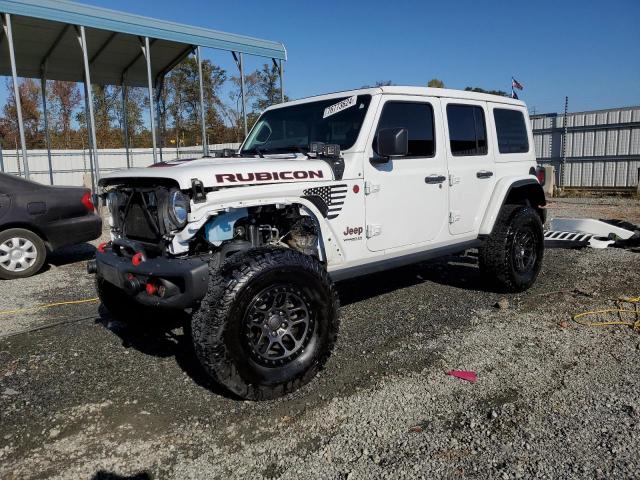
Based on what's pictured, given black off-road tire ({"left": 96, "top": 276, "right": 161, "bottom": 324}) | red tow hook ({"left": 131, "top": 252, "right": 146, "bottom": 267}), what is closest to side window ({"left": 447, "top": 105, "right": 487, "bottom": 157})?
red tow hook ({"left": 131, "top": 252, "right": 146, "bottom": 267})

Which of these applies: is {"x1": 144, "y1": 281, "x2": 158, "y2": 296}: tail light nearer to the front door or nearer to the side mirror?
the front door

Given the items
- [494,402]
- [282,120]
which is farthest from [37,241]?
[494,402]

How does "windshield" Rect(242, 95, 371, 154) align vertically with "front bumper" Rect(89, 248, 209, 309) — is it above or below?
above

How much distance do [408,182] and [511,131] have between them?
204cm

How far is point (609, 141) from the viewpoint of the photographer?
16922 mm

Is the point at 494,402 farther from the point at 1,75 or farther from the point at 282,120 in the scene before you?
the point at 1,75

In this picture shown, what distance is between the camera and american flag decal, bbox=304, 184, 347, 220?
3656mm

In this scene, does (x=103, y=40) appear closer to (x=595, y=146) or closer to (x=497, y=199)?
(x=497, y=199)

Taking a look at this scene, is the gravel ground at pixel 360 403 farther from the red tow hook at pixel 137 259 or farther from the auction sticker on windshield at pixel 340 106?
the auction sticker on windshield at pixel 340 106

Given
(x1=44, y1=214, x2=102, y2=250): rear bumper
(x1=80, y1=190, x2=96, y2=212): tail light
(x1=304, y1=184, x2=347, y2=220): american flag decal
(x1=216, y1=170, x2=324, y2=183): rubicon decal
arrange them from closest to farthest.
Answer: (x1=216, y1=170, x2=324, y2=183): rubicon decal < (x1=304, y1=184, x2=347, y2=220): american flag decal < (x1=44, y1=214, x2=102, y2=250): rear bumper < (x1=80, y1=190, x2=96, y2=212): tail light

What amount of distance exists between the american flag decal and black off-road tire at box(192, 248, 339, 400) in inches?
20.6

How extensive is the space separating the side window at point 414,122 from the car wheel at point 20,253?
522 cm

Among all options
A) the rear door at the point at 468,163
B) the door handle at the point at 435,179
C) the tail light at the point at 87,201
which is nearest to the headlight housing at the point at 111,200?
the door handle at the point at 435,179

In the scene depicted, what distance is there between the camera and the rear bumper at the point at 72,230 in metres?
6.97
